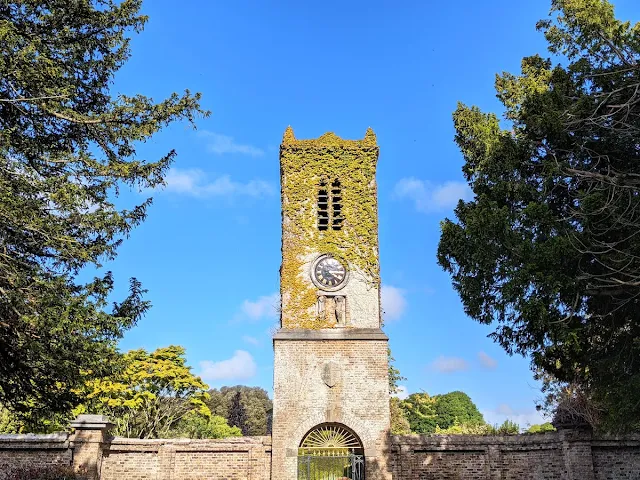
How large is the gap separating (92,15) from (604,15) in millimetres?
10439

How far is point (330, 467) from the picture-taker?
16.6 meters

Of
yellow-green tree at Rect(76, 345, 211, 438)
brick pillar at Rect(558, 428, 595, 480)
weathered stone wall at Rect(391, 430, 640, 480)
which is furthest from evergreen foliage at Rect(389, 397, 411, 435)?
brick pillar at Rect(558, 428, 595, 480)

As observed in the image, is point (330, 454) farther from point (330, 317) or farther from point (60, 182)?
point (60, 182)

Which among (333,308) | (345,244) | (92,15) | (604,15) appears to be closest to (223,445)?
(333,308)

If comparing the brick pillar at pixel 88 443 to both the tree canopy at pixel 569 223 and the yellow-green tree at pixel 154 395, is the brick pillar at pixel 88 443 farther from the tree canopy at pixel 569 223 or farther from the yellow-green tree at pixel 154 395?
the yellow-green tree at pixel 154 395

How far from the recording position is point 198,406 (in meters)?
29.6

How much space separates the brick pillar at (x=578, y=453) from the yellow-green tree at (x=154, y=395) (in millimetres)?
18480

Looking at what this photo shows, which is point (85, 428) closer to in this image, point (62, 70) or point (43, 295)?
point (43, 295)

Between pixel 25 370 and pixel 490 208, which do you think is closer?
pixel 25 370

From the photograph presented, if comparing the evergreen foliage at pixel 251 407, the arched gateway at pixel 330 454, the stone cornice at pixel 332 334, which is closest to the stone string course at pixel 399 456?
the arched gateway at pixel 330 454

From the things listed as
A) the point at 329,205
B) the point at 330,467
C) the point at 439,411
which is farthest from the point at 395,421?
the point at 439,411

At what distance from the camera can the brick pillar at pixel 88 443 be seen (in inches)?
557

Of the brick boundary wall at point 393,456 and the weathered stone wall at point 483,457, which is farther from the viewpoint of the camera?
the weathered stone wall at point 483,457

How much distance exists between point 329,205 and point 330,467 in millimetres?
7864
